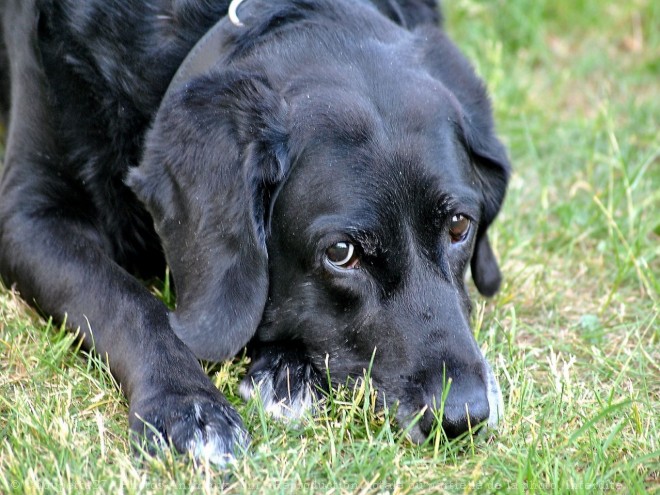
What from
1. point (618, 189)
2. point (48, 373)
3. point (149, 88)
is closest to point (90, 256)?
point (48, 373)

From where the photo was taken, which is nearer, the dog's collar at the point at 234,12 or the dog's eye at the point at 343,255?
the dog's eye at the point at 343,255

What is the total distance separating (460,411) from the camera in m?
2.59

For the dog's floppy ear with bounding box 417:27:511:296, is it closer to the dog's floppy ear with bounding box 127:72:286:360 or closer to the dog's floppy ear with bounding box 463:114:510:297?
the dog's floppy ear with bounding box 463:114:510:297

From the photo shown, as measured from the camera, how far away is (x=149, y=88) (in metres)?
3.27

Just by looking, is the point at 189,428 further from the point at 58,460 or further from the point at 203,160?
the point at 203,160

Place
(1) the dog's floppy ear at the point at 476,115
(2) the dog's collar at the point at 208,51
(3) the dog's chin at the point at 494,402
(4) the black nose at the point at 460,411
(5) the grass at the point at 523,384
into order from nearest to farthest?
Answer: 1. (5) the grass at the point at 523,384
2. (4) the black nose at the point at 460,411
3. (3) the dog's chin at the point at 494,402
4. (2) the dog's collar at the point at 208,51
5. (1) the dog's floppy ear at the point at 476,115

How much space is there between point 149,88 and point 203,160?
1.98ft

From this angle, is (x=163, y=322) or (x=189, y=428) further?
(x=163, y=322)

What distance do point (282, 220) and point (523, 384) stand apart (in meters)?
0.91

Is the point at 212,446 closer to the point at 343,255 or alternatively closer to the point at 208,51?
the point at 343,255

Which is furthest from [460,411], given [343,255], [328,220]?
[328,220]

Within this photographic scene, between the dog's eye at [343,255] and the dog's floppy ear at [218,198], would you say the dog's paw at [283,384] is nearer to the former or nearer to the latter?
the dog's floppy ear at [218,198]

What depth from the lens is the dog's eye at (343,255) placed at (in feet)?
8.97

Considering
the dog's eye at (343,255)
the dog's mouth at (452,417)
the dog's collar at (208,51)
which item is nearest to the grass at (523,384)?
the dog's mouth at (452,417)
